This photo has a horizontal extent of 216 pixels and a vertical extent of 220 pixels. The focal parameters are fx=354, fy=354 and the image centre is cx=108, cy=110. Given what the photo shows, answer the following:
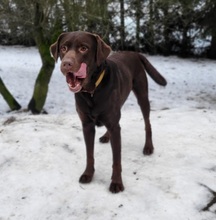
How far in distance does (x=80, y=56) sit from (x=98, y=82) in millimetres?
435

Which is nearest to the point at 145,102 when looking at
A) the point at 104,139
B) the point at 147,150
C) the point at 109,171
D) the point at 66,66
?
the point at 147,150

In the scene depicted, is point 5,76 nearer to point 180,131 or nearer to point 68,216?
point 180,131

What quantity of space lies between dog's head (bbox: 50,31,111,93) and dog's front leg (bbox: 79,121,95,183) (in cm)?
61

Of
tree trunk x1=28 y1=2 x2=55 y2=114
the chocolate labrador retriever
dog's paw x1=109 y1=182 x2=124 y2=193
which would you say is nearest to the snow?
dog's paw x1=109 y1=182 x2=124 y2=193

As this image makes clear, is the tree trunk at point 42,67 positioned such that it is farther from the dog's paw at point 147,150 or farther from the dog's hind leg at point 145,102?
the dog's paw at point 147,150

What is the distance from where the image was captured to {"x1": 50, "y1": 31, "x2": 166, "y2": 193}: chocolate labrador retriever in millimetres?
2779

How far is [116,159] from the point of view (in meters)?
3.46

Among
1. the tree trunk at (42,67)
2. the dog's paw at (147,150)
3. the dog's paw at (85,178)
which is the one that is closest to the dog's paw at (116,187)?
the dog's paw at (85,178)

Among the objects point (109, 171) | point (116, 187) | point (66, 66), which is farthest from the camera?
point (109, 171)

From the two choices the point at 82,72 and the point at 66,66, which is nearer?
the point at 66,66

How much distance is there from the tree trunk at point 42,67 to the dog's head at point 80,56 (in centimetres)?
429

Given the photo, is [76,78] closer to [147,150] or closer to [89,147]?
[89,147]

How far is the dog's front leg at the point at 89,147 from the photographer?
3.48m

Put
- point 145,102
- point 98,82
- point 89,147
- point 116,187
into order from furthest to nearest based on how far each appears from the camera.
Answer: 1. point 145,102
2. point 89,147
3. point 116,187
4. point 98,82
